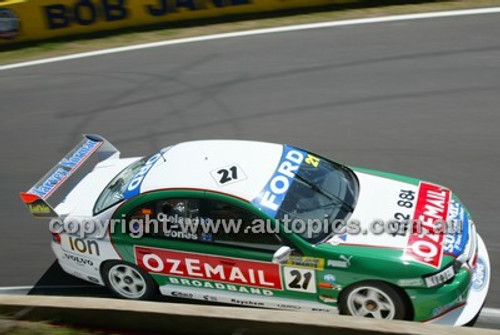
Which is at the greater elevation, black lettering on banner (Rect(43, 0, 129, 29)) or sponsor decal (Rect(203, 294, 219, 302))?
black lettering on banner (Rect(43, 0, 129, 29))

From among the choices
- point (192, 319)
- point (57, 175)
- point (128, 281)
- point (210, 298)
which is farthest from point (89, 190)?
point (192, 319)

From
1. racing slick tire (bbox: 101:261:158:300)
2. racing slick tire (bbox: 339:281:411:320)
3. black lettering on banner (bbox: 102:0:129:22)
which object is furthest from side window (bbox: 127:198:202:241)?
black lettering on banner (bbox: 102:0:129:22)

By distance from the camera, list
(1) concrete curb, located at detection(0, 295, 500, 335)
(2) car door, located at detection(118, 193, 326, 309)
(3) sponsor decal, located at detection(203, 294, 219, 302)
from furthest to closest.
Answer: (3) sponsor decal, located at detection(203, 294, 219, 302) → (2) car door, located at detection(118, 193, 326, 309) → (1) concrete curb, located at detection(0, 295, 500, 335)

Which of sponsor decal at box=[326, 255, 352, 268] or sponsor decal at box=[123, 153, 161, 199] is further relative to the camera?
sponsor decal at box=[123, 153, 161, 199]

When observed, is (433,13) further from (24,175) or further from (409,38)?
(24,175)

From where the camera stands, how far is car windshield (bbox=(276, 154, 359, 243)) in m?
6.33

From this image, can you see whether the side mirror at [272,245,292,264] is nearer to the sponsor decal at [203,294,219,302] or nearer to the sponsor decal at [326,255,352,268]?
the sponsor decal at [326,255,352,268]

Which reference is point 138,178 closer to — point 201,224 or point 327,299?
point 201,224

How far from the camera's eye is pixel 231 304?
260 inches

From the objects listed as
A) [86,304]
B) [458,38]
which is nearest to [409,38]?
[458,38]

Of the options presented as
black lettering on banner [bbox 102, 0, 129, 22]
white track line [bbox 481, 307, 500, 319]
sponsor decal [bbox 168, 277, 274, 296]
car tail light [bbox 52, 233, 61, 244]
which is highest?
black lettering on banner [bbox 102, 0, 129, 22]

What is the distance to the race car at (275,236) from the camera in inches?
238

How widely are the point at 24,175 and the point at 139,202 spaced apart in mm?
3729

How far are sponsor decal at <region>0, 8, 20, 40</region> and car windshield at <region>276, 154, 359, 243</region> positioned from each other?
31.7ft
